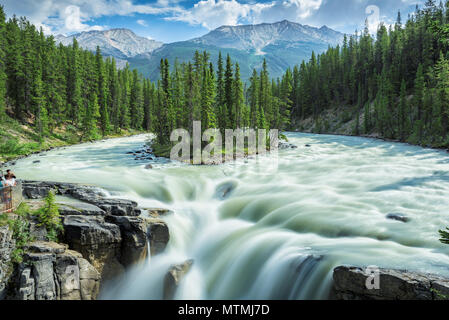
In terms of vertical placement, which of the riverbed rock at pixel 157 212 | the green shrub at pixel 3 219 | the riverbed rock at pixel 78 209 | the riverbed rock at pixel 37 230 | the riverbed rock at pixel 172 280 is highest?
the green shrub at pixel 3 219

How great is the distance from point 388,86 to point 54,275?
8058cm

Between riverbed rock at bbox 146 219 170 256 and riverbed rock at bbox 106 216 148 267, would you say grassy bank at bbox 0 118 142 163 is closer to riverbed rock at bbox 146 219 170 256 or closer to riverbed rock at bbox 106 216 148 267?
riverbed rock at bbox 106 216 148 267

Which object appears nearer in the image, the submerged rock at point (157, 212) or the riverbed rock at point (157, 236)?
the riverbed rock at point (157, 236)

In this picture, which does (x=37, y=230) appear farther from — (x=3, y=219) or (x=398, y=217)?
(x=398, y=217)

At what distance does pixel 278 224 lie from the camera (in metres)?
14.0


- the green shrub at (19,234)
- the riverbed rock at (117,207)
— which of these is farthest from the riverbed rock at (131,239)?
the green shrub at (19,234)

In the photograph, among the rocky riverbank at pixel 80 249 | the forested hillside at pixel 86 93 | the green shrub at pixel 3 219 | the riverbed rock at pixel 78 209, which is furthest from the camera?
the forested hillside at pixel 86 93

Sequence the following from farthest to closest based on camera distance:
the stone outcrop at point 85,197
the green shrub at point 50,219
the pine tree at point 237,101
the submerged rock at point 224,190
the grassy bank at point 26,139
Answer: the pine tree at point 237,101 < the grassy bank at point 26,139 < the submerged rock at point 224,190 < the stone outcrop at point 85,197 < the green shrub at point 50,219

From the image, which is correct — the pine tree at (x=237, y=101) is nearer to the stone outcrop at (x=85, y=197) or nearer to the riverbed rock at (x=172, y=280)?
the stone outcrop at (x=85, y=197)

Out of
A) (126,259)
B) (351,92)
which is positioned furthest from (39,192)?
(351,92)

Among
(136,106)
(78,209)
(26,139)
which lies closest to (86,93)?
(136,106)

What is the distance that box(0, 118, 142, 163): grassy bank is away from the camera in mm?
32500

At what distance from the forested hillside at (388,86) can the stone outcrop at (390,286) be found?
102ft

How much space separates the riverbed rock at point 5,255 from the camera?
8.55 meters
